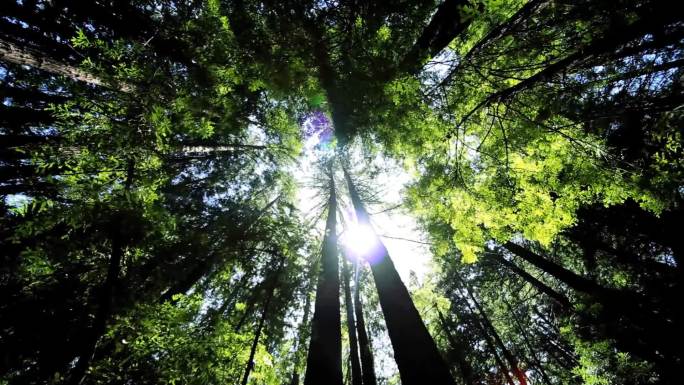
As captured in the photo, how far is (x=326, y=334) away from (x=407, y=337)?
67.1 inches

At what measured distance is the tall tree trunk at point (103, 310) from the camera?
2.29m

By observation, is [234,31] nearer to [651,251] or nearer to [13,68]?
[13,68]

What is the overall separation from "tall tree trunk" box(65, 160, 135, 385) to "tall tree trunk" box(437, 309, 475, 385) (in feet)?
48.5

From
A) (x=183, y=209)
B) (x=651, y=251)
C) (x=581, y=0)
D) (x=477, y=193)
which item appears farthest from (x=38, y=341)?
(x=651, y=251)

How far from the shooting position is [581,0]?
452cm

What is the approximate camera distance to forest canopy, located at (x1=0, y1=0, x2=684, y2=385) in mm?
3326

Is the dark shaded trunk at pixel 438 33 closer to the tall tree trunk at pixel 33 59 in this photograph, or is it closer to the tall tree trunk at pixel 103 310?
the tall tree trunk at pixel 103 310

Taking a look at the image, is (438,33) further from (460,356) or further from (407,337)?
(460,356)

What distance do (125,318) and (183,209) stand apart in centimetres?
486

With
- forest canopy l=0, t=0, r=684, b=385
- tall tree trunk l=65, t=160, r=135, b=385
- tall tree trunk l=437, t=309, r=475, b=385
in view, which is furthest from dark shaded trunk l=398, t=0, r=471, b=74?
tall tree trunk l=437, t=309, r=475, b=385

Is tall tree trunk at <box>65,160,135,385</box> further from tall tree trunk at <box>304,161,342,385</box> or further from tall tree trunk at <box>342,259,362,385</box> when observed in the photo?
tall tree trunk at <box>342,259,362,385</box>

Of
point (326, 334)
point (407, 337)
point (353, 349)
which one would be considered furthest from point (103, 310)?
point (353, 349)

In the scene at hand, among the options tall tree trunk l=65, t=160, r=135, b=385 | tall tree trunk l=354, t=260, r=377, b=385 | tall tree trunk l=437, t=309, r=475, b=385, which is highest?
tall tree trunk l=437, t=309, r=475, b=385

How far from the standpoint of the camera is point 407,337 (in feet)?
14.8
